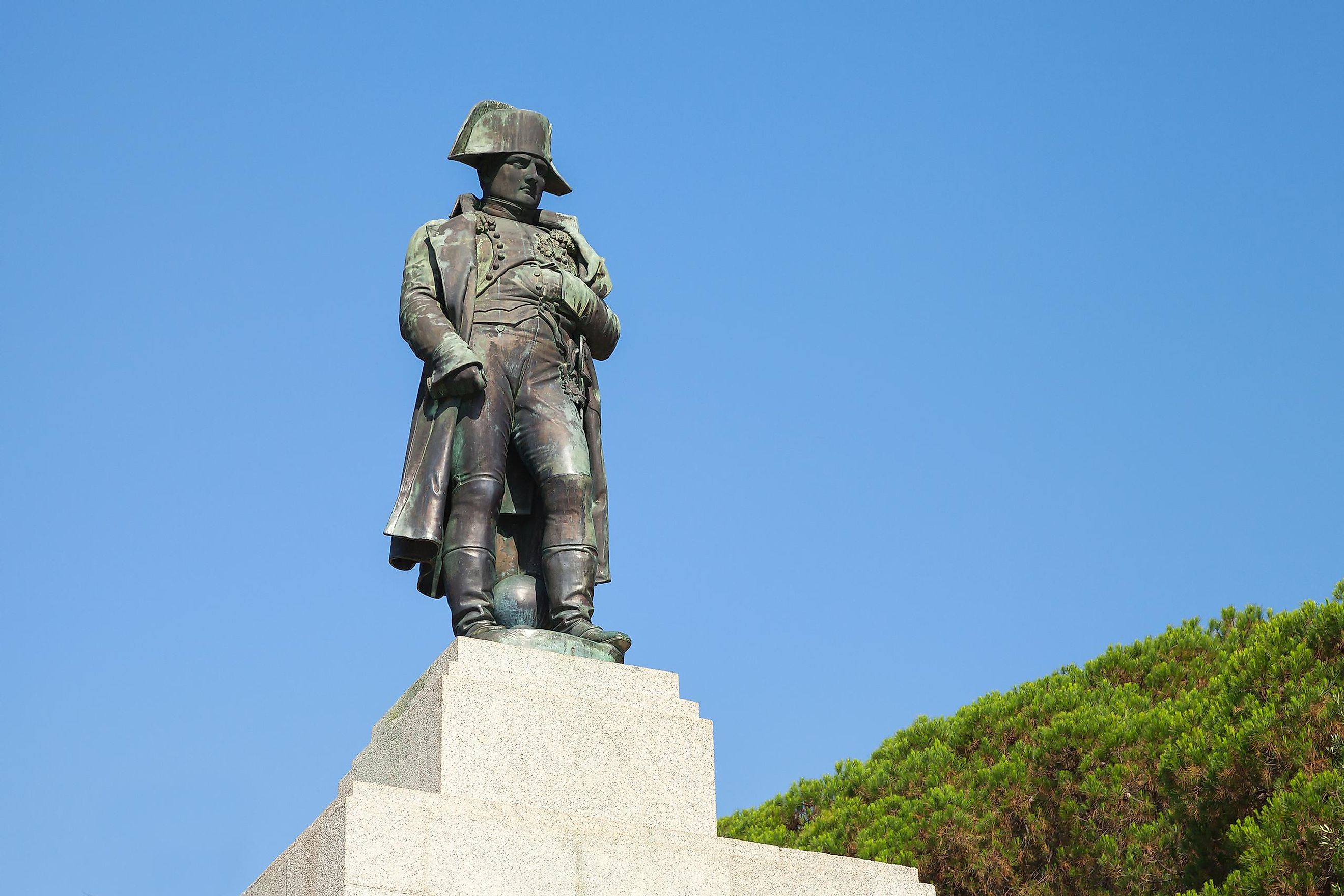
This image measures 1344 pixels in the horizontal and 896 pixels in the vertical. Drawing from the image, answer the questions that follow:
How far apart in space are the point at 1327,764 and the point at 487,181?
7.62 m

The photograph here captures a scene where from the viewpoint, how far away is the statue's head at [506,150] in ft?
35.0

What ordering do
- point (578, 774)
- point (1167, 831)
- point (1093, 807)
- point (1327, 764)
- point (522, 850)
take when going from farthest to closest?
point (1093, 807), point (1167, 831), point (1327, 764), point (578, 774), point (522, 850)

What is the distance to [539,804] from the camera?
8633mm

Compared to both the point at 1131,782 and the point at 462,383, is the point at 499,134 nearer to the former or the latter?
the point at 462,383

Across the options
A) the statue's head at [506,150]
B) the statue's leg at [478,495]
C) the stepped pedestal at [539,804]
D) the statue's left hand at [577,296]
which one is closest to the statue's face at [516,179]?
the statue's head at [506,150]

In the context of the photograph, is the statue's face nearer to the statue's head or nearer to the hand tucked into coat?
the statue's head

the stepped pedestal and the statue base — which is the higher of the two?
the statue base

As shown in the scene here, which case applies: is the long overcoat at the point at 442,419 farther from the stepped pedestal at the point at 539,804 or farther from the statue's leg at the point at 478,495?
the stepped pedestal at the point at 539,804

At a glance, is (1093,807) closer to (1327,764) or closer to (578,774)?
(1327,764)

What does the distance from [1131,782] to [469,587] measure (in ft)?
29.2

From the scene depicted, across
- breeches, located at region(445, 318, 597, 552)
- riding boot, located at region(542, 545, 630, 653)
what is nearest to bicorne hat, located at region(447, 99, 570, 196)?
breeches, located at region(445, 318, 597, 552)

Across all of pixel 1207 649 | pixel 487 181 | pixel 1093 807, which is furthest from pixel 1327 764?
pixel 487 181

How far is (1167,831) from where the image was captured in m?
15.1

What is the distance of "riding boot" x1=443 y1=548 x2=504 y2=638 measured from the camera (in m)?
9.51
